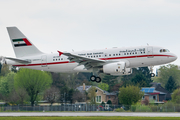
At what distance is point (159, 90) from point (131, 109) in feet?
A: 158

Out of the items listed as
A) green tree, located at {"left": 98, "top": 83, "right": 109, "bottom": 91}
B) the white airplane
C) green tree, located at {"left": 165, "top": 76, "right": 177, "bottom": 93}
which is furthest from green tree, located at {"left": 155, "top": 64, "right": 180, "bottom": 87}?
the white airplane

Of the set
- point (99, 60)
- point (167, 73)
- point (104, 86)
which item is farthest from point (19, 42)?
point (167, 73)

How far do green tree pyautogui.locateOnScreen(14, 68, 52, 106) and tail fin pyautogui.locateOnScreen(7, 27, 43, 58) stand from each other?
43.6 m

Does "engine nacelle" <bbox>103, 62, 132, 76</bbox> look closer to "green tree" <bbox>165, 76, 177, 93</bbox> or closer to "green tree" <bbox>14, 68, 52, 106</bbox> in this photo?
"green tree" <bbox>14, 68, 52, 106</bbox>

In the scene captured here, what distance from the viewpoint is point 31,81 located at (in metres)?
100

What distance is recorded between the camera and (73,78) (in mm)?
143125

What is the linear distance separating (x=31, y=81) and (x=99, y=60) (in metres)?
55.9

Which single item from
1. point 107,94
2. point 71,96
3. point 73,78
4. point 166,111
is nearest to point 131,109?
point 166,111

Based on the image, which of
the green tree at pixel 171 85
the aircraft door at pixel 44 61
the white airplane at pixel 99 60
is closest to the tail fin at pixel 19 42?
the white airplane at pixel 99 60

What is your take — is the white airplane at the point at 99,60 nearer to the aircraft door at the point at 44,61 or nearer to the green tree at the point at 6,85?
the aircraft door at the point at 44,61

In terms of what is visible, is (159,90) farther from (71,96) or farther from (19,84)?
(19,84)

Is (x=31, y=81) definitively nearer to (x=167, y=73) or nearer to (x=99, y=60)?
(x=99, y=60)

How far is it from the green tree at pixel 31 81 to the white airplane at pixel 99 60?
147 ft

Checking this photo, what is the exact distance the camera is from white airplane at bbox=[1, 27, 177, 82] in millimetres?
48062
